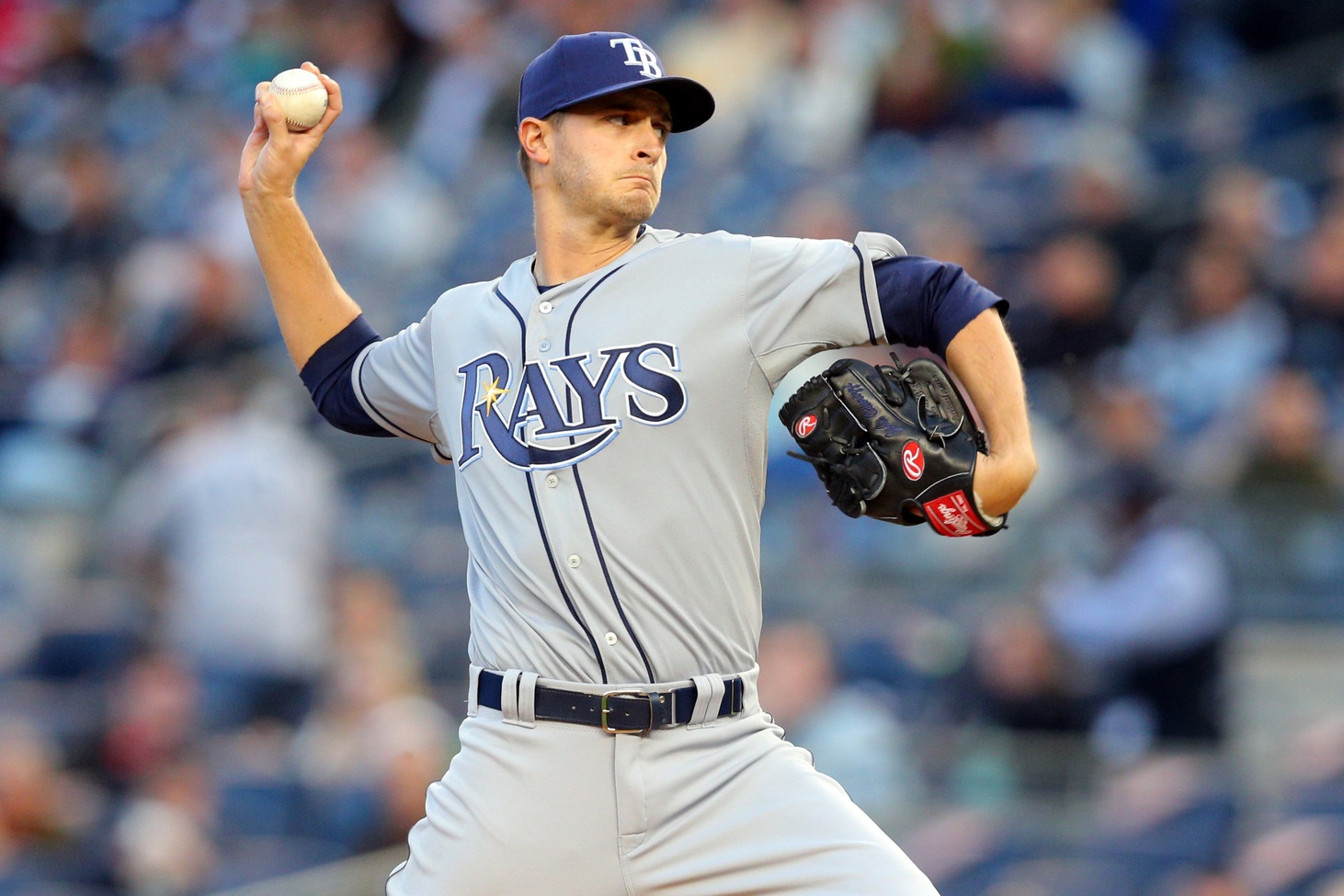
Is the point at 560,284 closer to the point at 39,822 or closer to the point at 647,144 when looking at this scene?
the point at 647,144

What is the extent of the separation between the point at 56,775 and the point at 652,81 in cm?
476

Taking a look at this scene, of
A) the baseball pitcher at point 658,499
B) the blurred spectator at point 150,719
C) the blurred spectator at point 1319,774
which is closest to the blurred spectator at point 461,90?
the blurred spectator at point 150,719

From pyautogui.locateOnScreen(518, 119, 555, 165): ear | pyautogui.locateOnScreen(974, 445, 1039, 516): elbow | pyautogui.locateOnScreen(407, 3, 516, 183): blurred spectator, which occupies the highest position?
pyautogui.locateOnScreen(407, 3, 516, 183): blurred spectator

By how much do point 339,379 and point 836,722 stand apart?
2.87 meters

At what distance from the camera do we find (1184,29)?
7.38 meters

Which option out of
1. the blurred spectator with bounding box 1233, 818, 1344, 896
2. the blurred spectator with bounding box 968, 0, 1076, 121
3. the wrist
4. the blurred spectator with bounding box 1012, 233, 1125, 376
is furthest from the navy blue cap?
the blurred spectator with bounding box 968, 0, 1076, 121

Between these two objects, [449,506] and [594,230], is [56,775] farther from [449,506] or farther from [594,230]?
[594,230]

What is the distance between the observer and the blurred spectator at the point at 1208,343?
5.91 m

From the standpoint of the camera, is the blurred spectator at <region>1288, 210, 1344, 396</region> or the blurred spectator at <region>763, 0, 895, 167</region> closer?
the blurred spectator at <region>1288, 210, 1344, 396</region>

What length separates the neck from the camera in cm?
280

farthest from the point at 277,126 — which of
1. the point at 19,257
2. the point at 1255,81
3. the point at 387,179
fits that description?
the point at 19,257

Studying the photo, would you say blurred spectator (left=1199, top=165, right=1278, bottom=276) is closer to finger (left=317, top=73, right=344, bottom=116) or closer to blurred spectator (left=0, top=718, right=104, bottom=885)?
finger (left=317, top=73, right=344, bottom=116)

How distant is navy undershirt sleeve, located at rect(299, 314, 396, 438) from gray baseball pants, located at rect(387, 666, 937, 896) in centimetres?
74

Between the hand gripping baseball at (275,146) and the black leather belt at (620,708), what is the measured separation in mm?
1080
